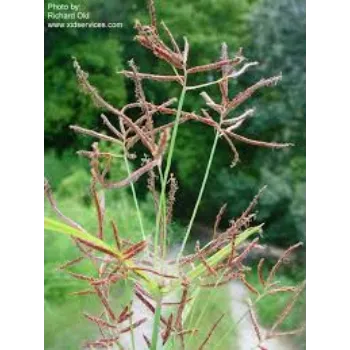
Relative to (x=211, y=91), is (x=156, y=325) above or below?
below

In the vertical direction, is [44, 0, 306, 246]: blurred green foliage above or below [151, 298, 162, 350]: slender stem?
above

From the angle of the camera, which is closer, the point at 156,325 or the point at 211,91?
the point at 156,325

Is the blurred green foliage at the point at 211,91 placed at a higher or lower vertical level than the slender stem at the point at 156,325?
higher

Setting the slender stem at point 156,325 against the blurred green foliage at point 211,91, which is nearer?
the slender stem at point 156,325

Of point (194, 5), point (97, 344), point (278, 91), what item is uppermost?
point (194, 5)

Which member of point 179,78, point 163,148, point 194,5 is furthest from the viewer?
point 194,5

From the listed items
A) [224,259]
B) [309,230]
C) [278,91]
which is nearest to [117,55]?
[278,91]
